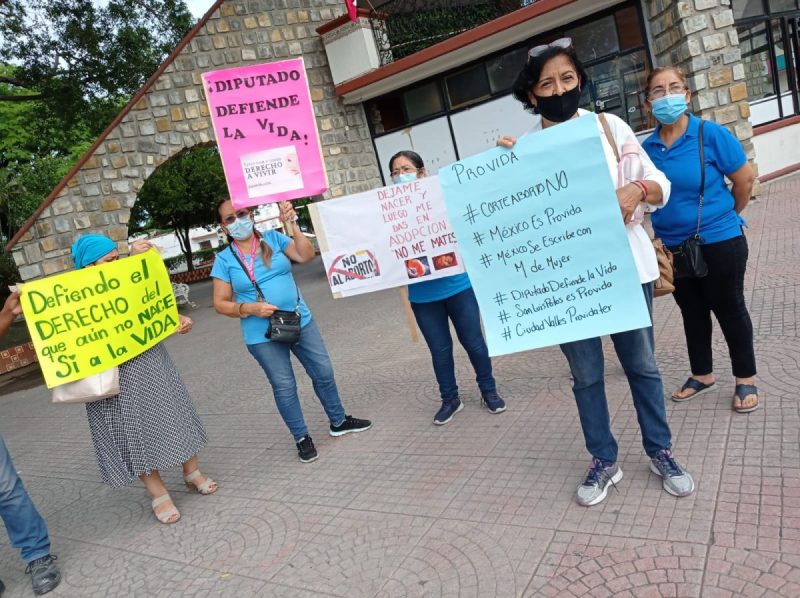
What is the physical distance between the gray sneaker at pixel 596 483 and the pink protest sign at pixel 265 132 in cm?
247

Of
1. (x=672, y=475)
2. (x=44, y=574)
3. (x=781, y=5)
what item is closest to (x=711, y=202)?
(x=672, y=475)

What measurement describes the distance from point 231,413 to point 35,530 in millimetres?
2565

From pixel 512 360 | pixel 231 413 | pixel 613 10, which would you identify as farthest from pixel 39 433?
pixel 613 10

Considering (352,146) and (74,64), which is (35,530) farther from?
(74,64)

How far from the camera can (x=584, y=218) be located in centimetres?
255

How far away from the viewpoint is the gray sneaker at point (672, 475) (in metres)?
2.68

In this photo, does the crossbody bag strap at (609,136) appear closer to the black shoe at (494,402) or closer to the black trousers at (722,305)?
the black trousers at (722,305)

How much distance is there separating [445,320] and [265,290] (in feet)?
4.18

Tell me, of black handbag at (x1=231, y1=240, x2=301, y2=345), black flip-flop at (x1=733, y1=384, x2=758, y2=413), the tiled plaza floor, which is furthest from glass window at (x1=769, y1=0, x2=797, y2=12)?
black handbag at (x1=231, y1=240, x2=301, y2=345)

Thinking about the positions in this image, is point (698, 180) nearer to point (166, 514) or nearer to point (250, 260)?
point (250, 260)

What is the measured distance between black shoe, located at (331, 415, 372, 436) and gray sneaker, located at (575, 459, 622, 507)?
1.94m

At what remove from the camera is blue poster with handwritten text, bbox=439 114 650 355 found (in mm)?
2494

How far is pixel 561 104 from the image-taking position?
2604 mm

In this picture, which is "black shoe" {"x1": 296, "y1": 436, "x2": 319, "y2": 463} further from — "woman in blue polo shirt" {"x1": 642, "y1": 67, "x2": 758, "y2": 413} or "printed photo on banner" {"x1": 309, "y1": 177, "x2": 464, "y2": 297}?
"woman in blue polo shirt" {"x1": 642, "y1": 67, "x2": 758, "y2": 413}
